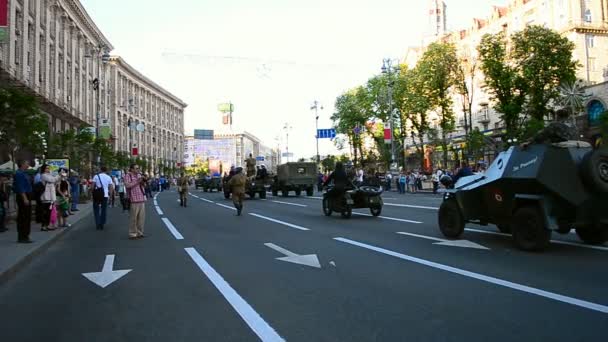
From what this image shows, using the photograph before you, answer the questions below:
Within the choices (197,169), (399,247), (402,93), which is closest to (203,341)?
(399,247)

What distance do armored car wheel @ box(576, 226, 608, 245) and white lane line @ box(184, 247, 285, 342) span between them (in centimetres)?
655

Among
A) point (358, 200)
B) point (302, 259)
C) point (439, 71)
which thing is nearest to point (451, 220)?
point (302, 259)

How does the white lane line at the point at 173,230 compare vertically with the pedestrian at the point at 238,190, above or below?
below

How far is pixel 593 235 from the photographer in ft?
29.5

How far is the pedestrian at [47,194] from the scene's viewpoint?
13.2m

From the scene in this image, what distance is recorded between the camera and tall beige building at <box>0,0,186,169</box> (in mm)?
37312

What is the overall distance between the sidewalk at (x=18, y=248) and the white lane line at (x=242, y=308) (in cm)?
284

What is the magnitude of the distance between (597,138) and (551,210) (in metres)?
1.80

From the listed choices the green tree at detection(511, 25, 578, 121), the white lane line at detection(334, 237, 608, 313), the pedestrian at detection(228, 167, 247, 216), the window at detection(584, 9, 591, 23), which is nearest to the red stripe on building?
the white lane line at detection(334, 237, 608, 313)

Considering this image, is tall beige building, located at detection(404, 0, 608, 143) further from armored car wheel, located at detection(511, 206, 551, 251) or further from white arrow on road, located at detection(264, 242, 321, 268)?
white arrow on road, located at detection(264, 242, 321, 268)

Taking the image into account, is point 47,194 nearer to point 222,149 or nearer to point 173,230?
point 173,230

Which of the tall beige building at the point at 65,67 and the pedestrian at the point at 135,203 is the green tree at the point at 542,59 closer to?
the tall beige building at the point at 65,67

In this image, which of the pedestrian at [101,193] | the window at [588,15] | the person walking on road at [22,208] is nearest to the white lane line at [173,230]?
the pedestrian at [101,193]

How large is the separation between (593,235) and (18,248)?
10.8m
